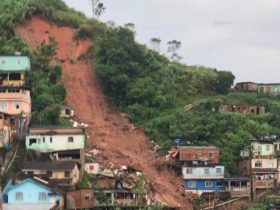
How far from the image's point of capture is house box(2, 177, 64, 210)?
4706cm

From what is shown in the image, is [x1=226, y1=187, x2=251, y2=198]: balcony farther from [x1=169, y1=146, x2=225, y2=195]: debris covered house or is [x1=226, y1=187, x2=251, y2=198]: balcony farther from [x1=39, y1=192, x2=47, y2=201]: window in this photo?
[x1=39, y1=192, x2=47, y2=201]: window

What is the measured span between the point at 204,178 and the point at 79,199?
1117 cm

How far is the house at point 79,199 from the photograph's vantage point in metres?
47.8

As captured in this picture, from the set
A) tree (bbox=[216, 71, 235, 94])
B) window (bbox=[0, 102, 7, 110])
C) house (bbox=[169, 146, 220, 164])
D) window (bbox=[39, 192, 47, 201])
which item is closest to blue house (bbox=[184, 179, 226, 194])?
house (bbox=[169, 146, 220, 164])

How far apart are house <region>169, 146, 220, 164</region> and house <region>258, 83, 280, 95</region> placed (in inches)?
770

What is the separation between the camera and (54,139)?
171ft

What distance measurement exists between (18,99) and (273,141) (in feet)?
60.4

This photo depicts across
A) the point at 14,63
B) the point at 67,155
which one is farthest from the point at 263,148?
the point at 14,63

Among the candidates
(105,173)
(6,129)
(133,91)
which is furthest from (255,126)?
(6,129)

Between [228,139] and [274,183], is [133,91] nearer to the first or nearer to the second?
[228,139]

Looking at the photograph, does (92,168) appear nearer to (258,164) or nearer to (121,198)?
(121,198)

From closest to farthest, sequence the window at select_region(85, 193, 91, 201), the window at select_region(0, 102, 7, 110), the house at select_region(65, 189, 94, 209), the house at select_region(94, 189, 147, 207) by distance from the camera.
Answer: the house at select_region(65, 189, 94, 209)
the window at select_region(85, 193, 91, 201)
the house at select_region(94, 189, 147, 207)
the window at select_region(0, 102, 7, 110)

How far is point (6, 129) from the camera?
2014 inches

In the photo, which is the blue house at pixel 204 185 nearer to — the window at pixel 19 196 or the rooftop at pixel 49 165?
the rooftop at pixel 49 165
